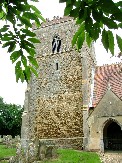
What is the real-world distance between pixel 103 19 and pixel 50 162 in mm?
13007

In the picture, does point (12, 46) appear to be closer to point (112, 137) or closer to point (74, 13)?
point (74, 13)

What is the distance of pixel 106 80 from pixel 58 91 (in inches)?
159

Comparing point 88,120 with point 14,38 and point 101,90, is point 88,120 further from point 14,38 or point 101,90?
point 14,38

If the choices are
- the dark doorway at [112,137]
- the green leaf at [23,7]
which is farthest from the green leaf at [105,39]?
the dark doorway at [112,137]

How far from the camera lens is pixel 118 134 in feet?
66.0

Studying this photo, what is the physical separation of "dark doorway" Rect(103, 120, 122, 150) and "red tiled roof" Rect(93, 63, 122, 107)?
7.39 feet

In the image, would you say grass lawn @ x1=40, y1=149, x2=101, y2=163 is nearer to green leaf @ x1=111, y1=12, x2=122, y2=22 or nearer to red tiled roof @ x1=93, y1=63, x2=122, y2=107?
red tiled roof @ x1=93, y1=63, x2=122, y2=107

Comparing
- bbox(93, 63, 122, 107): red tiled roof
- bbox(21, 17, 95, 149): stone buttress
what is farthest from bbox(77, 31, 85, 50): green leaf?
bbox(21, 17, 95, 149): stone buttress

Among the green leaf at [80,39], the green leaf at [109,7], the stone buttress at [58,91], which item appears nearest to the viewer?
the green leaf at [109,7]

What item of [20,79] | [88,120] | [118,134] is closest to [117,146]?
[118,134]

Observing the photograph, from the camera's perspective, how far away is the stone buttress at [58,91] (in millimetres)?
20547

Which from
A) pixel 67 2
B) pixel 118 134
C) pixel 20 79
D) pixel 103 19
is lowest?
pixel 118 134

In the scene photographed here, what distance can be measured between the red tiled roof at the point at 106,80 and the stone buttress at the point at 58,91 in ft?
2.41

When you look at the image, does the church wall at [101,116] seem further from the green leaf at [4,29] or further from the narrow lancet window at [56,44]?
the green leaf at [4,29]
